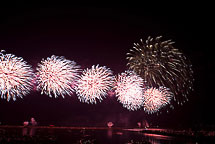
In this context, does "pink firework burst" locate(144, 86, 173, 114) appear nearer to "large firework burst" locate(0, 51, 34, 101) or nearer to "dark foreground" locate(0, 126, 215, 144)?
"dark foreground" locate(0, 126, 215, 144)

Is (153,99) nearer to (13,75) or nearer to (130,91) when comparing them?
(130,91)

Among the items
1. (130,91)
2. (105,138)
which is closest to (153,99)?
(130,91)

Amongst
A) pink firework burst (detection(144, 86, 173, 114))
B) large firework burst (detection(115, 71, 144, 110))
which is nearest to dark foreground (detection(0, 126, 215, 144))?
pink firework burst (detection(144, 86, 173, 114))

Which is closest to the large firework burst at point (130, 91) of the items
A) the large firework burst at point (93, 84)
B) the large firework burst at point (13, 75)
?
the large firework burst at point (93, 84)

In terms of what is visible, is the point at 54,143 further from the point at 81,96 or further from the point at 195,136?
the point at 195,136

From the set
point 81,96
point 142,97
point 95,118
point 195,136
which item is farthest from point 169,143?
point 95,118
